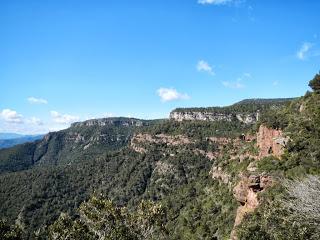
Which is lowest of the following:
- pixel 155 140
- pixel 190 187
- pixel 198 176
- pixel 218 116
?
pixel 190 187

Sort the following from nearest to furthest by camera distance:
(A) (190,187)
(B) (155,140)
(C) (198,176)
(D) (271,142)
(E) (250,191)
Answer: (E) (250,191) < (D) (271,142) < (A) (190,187) < (C) (198,176) < (B) (155,140)

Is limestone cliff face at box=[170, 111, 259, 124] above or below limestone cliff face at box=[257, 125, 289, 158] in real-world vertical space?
above

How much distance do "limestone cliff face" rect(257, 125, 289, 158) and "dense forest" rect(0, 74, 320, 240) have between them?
0.50 meters

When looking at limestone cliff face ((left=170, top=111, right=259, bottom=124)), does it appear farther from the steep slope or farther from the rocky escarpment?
the rocky escarpment

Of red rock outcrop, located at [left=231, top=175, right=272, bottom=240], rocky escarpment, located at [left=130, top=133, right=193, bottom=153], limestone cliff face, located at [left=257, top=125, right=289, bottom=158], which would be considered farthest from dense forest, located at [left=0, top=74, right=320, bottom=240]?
rocky escarpment, located at [left=130, top=133, right=193, bottom=153]

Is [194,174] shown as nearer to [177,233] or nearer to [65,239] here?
[177,233]

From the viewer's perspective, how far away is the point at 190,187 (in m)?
115

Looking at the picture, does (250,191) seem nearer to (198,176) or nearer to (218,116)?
(198,176)

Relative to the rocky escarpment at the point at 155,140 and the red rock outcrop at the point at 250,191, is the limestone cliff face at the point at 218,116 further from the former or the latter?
the red rock outcrop at the point at 250,191

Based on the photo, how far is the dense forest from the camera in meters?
37.3

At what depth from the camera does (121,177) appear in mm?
172250

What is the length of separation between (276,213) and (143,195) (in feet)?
394

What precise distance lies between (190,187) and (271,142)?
4774cm

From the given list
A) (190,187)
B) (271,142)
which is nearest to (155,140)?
(190,187)
